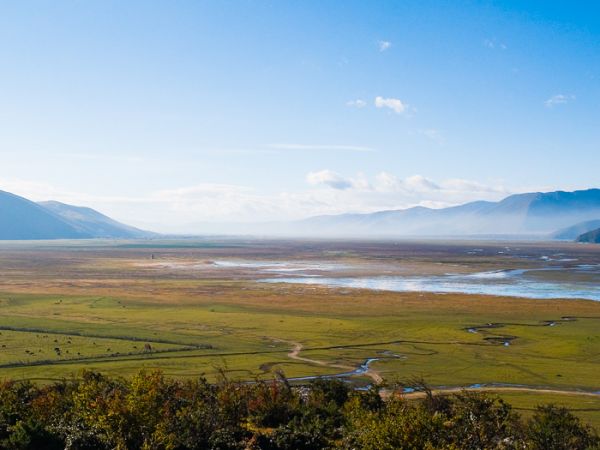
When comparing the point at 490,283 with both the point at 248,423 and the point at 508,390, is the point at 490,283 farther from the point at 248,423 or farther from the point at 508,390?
the point at 248,423

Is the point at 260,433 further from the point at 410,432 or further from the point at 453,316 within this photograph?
the point at 453,316

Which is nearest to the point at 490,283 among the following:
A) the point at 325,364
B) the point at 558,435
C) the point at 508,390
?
the point at 325,364

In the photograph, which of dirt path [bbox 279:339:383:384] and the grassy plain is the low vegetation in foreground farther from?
dirt path [bbox 279:339:383:384]

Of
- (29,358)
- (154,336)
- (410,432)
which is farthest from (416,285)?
(410,432)

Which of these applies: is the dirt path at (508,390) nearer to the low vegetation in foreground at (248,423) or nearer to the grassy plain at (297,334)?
the grassy plain at (297,334)

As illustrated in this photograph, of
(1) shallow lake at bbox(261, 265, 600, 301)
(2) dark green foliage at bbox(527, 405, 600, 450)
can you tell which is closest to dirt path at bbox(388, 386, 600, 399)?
(2) dark green foliage at bbox(527, 405, 600, 450)
